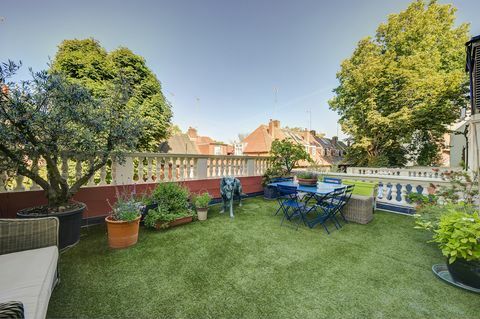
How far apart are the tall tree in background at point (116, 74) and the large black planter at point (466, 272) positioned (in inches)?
407

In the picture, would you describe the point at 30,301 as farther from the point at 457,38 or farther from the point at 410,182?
the point at 457,38

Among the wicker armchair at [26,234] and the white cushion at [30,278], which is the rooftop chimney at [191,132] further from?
the white cushion at [30,278]

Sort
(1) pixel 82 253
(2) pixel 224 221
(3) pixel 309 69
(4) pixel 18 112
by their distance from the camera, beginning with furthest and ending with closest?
(3) pixel 309 69, (2) pixel 224 221, (1) pixel 82 253, (4) pixel 18 112

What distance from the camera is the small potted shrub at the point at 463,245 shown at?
1.95 m

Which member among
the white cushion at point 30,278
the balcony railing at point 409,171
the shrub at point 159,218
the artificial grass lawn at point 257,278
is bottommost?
the artificial grass lawn at point 257,278

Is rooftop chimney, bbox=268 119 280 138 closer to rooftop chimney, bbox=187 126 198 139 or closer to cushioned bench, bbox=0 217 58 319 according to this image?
rooftop chimney, bbox=187 126 198 139

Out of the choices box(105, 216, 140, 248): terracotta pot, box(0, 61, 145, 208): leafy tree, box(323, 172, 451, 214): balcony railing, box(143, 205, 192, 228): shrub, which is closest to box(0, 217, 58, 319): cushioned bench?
box(105, 216, 140, 248): terracotta pot

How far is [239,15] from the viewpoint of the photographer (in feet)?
24.4

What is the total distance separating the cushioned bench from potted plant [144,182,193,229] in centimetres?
183

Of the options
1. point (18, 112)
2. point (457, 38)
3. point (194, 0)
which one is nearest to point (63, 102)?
point (18, 112)

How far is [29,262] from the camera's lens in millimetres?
1665

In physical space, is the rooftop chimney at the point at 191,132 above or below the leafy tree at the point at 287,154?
above

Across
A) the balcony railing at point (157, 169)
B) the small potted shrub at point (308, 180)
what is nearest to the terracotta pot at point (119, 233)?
the balcony railing at point (157, 169)

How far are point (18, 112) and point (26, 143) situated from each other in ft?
1.35
